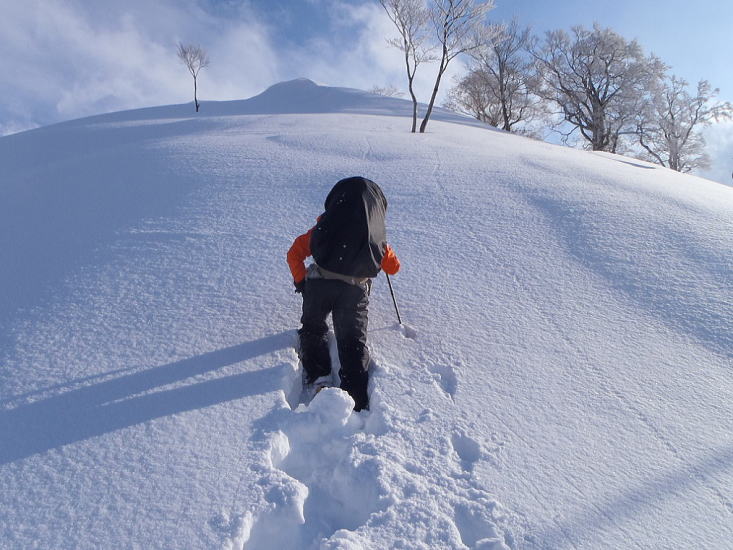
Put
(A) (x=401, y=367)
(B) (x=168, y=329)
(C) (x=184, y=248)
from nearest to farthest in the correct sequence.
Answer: (A) (x=401, y=367) → (B) (x=168, y=329) → (C) (x=184, y=248)

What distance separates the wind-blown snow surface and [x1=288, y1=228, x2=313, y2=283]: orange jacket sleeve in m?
0.48

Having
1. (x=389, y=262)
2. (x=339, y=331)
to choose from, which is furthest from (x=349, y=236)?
(x=339, y=331)

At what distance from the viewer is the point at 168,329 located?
9.70 ft

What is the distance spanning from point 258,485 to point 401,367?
1.13 metres

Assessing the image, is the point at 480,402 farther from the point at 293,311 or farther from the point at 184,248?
the point at 184,248

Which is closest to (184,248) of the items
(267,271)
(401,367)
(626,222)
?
(267,271)

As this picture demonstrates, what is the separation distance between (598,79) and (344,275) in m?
27.6

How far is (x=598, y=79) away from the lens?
953 inches

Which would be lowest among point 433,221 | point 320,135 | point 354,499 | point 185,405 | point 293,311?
point 354,499

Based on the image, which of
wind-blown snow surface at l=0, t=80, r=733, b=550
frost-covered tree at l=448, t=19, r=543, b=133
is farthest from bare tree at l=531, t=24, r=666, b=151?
wind-blown snow surface at l=0, t=80, r=733, b=550

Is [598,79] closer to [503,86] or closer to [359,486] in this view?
[503,86]

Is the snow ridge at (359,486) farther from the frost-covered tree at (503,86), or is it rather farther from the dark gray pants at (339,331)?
the frost-covered tree at (503,86)

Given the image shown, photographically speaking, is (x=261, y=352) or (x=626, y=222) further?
(x=626, y=222)

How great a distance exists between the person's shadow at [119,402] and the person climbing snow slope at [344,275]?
1.09 feet
